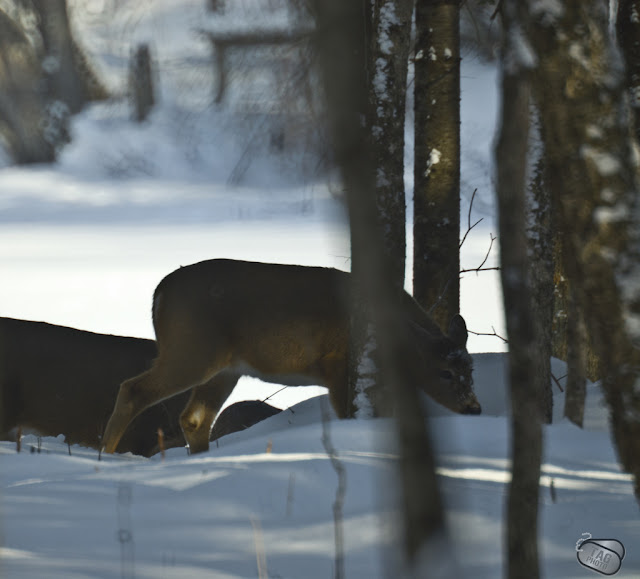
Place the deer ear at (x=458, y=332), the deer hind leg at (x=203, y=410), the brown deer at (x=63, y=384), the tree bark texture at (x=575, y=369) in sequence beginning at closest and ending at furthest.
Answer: the tree bark texture at (x=575, y=369) → the deer ear at (x=458, y=332) → the deer hind leg at (x=203, y=410) → the brown deer at (x=63, y=384)

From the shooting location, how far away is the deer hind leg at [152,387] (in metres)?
6.96

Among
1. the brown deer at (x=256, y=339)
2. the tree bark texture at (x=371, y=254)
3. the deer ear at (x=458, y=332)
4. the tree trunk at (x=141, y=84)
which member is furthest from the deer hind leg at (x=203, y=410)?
the tree trunk at (x=141, y=84)

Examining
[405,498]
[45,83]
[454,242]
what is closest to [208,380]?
[454,242]

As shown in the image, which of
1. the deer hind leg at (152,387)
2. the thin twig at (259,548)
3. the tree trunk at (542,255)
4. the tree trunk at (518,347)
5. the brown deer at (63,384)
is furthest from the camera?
the brown deer at (63,384)

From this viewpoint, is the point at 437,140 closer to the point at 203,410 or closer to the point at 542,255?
the point at 542,255

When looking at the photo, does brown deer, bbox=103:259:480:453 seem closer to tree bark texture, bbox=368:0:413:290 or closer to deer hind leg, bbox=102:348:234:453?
deer hind leg, bbox=102:348:234:453

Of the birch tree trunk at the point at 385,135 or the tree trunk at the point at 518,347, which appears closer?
the tree trunk at the point at 518,347

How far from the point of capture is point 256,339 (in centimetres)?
713

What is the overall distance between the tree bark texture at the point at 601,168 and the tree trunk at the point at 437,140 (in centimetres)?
505

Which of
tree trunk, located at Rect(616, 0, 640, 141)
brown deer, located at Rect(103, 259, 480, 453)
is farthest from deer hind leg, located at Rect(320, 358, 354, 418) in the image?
tree trunk, located at Rect(616, 0, 640, 141)

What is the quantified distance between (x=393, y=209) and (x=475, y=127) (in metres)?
15.3

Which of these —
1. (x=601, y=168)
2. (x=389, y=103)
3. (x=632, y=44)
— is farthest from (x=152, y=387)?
(x=601, y=168)

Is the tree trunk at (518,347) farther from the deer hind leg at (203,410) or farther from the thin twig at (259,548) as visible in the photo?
the deer hind leg at (203,410)

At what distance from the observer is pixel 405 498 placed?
1.48 m
